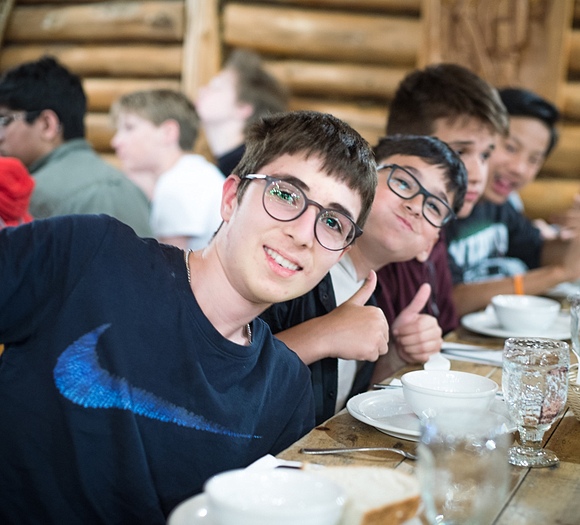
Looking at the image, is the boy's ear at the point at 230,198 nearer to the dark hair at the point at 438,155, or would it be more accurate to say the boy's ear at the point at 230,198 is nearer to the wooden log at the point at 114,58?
the dark hair at the point at 438,155

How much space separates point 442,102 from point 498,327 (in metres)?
0.89

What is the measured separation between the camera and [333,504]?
105 cm

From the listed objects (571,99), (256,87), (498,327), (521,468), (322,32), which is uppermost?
(322,32)

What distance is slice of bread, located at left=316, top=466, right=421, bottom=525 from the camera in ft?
3.65

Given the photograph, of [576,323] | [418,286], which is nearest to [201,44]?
[418,286]

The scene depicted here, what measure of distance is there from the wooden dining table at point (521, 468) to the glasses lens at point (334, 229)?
405mm

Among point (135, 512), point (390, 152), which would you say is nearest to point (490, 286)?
point (390, 152)

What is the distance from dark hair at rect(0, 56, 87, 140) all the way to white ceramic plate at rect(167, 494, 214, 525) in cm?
307

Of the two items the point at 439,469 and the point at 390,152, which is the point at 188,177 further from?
the point at 439,469

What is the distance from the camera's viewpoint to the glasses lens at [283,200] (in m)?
1.64

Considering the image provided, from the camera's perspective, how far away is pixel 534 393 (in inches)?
63.4

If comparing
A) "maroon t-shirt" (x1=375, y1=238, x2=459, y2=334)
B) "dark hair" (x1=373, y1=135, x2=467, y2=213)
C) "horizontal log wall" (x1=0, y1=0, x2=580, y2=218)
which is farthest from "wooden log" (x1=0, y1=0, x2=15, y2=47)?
"dark hair" (x1=373, y1=135, x2=467, y2=213)

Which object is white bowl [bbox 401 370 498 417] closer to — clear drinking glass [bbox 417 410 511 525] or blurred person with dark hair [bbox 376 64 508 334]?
clear drinking glass [bbox 417 410 511 525]

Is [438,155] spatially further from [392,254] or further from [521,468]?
[521,468]
